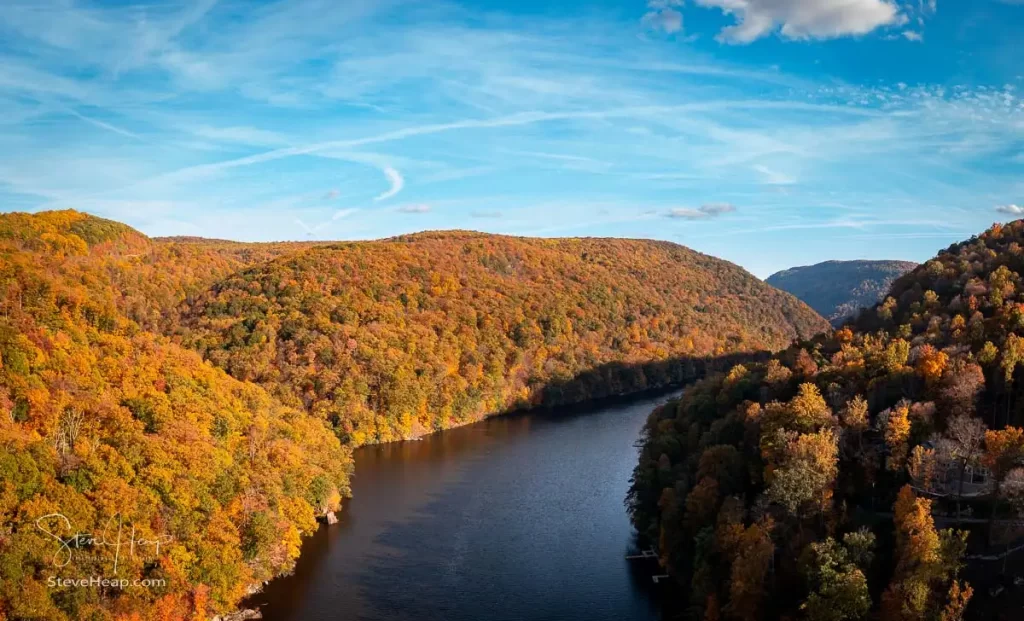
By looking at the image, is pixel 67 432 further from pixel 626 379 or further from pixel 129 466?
pixel 626 379

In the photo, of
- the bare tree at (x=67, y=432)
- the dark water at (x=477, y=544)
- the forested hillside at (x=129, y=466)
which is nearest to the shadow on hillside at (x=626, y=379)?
the dark water at (x=477, y=544)

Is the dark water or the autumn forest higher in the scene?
the autumn forest

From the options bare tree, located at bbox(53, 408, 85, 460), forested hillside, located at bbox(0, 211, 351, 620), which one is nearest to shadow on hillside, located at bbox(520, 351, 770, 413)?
forested hillside, located at bbox(0, 211, 351, 620)

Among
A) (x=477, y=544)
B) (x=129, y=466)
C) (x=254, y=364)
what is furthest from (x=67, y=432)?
(x=254, y=364)

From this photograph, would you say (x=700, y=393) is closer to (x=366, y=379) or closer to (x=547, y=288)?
(x=366, y=379)

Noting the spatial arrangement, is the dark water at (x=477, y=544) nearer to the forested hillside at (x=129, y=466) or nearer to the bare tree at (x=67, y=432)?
the forested hillside at (x=129, y=466)

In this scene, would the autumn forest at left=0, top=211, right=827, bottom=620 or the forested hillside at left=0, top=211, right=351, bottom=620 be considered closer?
the forested hillside at left=0, top=211, right=351, bottom=620

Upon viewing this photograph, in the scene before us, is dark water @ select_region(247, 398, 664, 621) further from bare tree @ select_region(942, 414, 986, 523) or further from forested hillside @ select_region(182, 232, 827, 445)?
bare tree @ select_region(942, 414, 986, 523)
